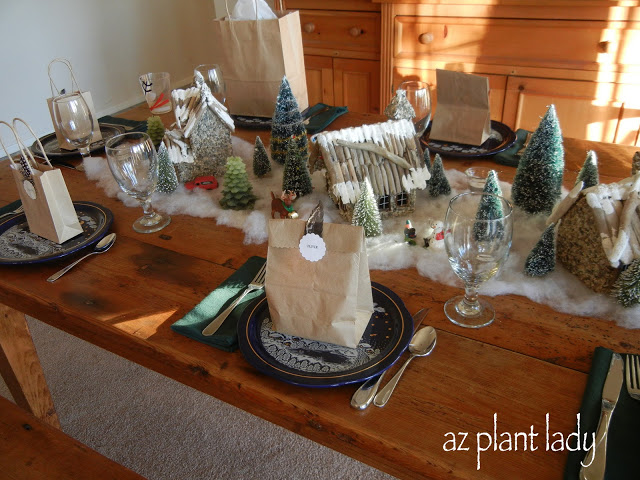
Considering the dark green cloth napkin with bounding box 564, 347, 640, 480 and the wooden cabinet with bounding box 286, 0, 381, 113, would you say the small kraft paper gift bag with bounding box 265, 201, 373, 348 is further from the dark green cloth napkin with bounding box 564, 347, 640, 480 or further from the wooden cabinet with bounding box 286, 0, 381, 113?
the wooden cabinet with bounding box 286, 0, 381, 113

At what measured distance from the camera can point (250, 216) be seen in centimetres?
103

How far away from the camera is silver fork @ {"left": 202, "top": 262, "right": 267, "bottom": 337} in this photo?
0.75 m

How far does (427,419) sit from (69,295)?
2.02ft

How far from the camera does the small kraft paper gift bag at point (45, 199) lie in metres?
0.94

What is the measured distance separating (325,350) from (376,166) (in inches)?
16.6

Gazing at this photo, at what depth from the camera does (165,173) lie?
1.15 metres

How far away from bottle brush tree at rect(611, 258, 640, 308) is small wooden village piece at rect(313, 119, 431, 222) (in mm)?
372

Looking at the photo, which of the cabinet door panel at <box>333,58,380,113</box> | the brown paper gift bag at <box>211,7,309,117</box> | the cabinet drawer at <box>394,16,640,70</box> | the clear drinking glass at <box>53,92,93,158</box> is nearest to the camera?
the clear drinking glass at <box>53,92,93,158</box>

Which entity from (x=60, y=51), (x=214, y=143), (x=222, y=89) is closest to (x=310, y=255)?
(x=214, y=143)

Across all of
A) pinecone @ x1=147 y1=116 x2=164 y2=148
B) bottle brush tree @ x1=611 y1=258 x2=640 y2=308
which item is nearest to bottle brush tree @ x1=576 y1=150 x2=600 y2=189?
bottle brush tree @ x1=611 y1=258 x2=640 y2=308

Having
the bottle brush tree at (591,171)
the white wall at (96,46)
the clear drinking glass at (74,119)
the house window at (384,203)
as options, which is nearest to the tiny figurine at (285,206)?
the house window at (384,203)

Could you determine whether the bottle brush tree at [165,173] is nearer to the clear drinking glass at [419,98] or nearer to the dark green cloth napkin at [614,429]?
the clear drinking glass at [419,98]

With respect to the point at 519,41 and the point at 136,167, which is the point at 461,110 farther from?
the point at 519,41

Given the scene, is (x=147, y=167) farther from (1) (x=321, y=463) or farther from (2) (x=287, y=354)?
(1) (x=321, y=463)
